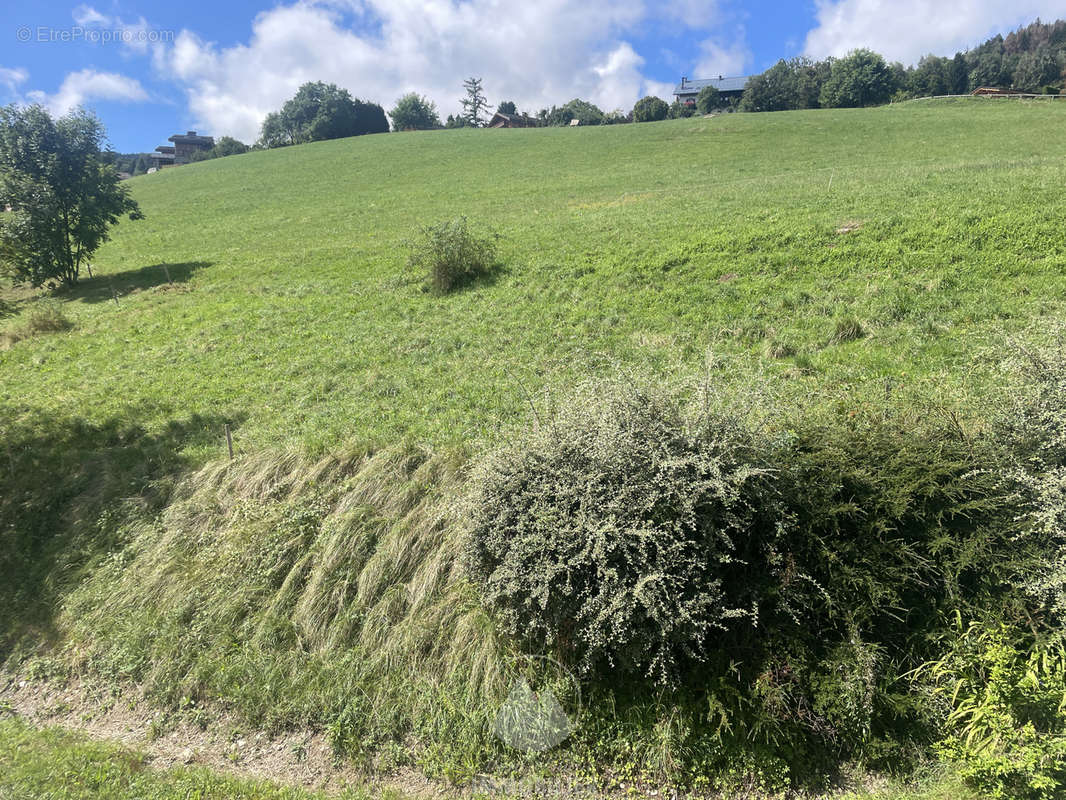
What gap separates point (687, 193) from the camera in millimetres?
21406

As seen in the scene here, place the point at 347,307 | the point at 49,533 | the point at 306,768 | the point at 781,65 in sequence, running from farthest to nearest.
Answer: the point at 781,65 → the point at 347,307 → the point at 49,533 → the point at 306,768

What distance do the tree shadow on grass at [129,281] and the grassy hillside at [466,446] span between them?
0.76m

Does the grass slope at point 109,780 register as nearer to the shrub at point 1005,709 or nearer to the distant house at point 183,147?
the shrub at point 1005,709

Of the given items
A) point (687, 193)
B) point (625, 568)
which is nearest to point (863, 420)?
point (625, 568)

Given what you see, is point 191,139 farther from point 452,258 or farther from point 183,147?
point 452,258

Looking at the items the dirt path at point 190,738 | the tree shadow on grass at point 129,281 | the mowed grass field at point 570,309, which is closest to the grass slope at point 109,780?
the dirt path at point 190,738

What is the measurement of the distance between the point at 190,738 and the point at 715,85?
128424 millimetres

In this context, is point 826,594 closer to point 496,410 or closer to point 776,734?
point 776,734

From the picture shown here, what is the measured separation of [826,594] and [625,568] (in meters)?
1.74

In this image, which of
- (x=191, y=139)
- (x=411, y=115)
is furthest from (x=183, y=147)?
(x=411, y=115)

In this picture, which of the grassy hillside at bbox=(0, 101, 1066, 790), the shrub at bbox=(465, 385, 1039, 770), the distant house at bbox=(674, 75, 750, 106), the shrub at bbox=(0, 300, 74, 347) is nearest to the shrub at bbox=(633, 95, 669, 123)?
the distant house at bbox=(674, 75, 750, 106)

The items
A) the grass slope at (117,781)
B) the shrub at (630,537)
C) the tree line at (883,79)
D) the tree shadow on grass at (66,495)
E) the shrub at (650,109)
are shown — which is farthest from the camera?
the shrub at (650,109)

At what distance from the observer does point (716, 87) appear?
338 feet

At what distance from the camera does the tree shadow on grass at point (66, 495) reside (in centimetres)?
692
